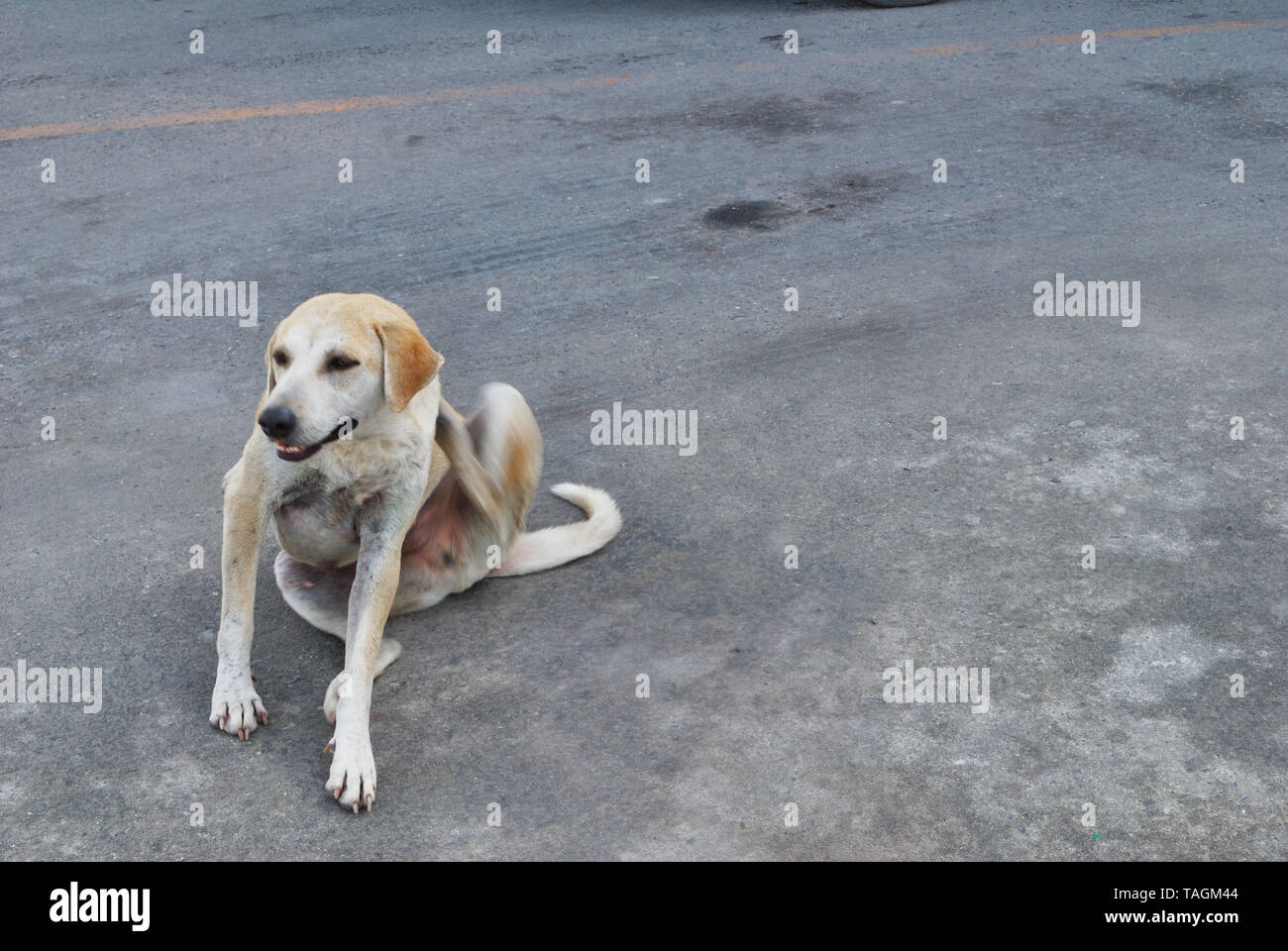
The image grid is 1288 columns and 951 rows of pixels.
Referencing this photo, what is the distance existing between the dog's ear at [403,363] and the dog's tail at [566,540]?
84cm

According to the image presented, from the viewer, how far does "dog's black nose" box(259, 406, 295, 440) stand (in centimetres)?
A: 373

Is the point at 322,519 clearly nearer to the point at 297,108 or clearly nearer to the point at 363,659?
the point at 363,659

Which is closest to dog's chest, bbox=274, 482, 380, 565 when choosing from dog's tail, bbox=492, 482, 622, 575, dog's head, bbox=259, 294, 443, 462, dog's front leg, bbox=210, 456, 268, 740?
dog's front leg, bbox=210, 456, 268, 740

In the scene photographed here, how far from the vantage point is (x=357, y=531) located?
422 centimetres

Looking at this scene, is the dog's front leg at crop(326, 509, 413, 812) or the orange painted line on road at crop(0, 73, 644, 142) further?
the orange painted line on road at crop(0, 73, 644, 142)

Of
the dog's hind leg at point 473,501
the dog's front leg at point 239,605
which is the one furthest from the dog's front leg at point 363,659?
the dog's front leg at point 239,605

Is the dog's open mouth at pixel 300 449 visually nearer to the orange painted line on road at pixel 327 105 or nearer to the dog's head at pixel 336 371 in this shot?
the dog's head at pixel 336 371

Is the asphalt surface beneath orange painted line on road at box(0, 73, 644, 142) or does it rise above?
beneath

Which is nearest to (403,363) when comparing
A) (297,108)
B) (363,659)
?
(363,659)

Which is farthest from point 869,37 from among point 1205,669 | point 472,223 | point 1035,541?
point 1205,669

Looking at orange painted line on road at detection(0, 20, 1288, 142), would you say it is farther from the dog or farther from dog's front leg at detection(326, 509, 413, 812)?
dog's front leg at detection(326, 509, 413, 812)

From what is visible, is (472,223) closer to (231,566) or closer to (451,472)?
(451,472)

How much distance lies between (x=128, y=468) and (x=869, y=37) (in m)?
7.62

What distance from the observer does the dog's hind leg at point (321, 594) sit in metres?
Answer: 4.32
